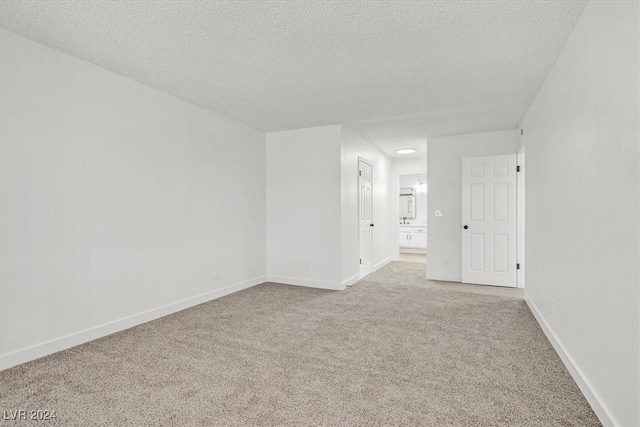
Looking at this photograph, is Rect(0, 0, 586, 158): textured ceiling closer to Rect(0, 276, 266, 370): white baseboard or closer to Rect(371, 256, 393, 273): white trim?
Rect(0, 276, 266, 370): white baseboard

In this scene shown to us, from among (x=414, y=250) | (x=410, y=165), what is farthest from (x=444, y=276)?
(x=414, y=250)

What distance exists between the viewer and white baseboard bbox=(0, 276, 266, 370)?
2.52 m

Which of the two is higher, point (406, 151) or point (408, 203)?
point (406, 151)

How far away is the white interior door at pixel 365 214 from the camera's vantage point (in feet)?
19.1

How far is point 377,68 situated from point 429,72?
486mm

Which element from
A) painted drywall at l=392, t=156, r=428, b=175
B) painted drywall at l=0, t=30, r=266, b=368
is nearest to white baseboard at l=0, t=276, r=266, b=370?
painted drywall at l=0, t=30, r=266, b=368

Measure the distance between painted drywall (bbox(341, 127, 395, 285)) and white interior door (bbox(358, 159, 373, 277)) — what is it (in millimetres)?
172

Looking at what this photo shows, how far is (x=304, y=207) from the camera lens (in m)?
5.27

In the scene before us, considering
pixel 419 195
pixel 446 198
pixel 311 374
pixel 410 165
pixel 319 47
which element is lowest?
pixel 311 374

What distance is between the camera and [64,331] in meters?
2.82

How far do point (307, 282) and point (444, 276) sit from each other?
2262 mm

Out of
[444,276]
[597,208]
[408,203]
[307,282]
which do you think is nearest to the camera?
[597,208]

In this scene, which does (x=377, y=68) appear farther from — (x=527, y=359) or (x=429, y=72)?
(x=527, y=359)

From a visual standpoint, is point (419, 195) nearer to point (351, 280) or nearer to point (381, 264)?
point (381, 264)
